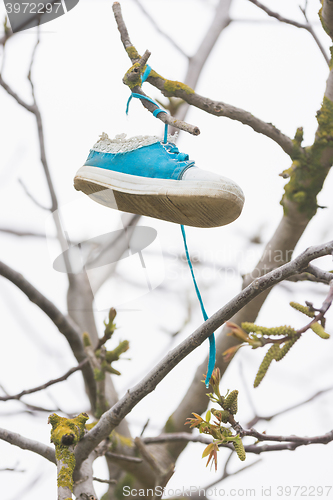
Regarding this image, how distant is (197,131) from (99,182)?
1.40 feet

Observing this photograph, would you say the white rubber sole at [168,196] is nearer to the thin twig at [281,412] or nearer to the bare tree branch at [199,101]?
the bare tree branch at [199,101]

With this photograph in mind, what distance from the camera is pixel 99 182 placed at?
4.62 feet

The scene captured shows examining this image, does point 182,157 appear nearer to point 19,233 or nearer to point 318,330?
point 318,330

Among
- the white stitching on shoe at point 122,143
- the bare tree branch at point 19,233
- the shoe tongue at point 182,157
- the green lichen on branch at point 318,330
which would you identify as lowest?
the green lichen on branch at point 318,330

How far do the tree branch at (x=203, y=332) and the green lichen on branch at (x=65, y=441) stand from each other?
0.06 metres

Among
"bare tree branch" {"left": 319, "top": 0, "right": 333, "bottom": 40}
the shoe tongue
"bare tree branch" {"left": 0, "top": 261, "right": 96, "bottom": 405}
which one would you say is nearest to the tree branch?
the shoe tongue

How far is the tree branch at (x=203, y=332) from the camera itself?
1.00 metres

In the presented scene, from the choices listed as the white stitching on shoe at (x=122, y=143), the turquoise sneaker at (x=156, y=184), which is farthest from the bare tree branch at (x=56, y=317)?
the white stitching on shoe at (x=122, y=143)

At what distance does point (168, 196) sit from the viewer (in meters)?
1.30

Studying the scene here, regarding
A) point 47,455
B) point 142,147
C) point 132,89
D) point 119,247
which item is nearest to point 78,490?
point 47,455

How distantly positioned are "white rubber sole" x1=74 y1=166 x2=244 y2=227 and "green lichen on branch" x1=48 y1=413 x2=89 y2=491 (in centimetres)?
67

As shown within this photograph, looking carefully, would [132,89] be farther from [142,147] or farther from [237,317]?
[237,317]

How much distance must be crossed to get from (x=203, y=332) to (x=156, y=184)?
0.50 meters

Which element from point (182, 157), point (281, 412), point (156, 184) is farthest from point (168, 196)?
point (281, 412)
